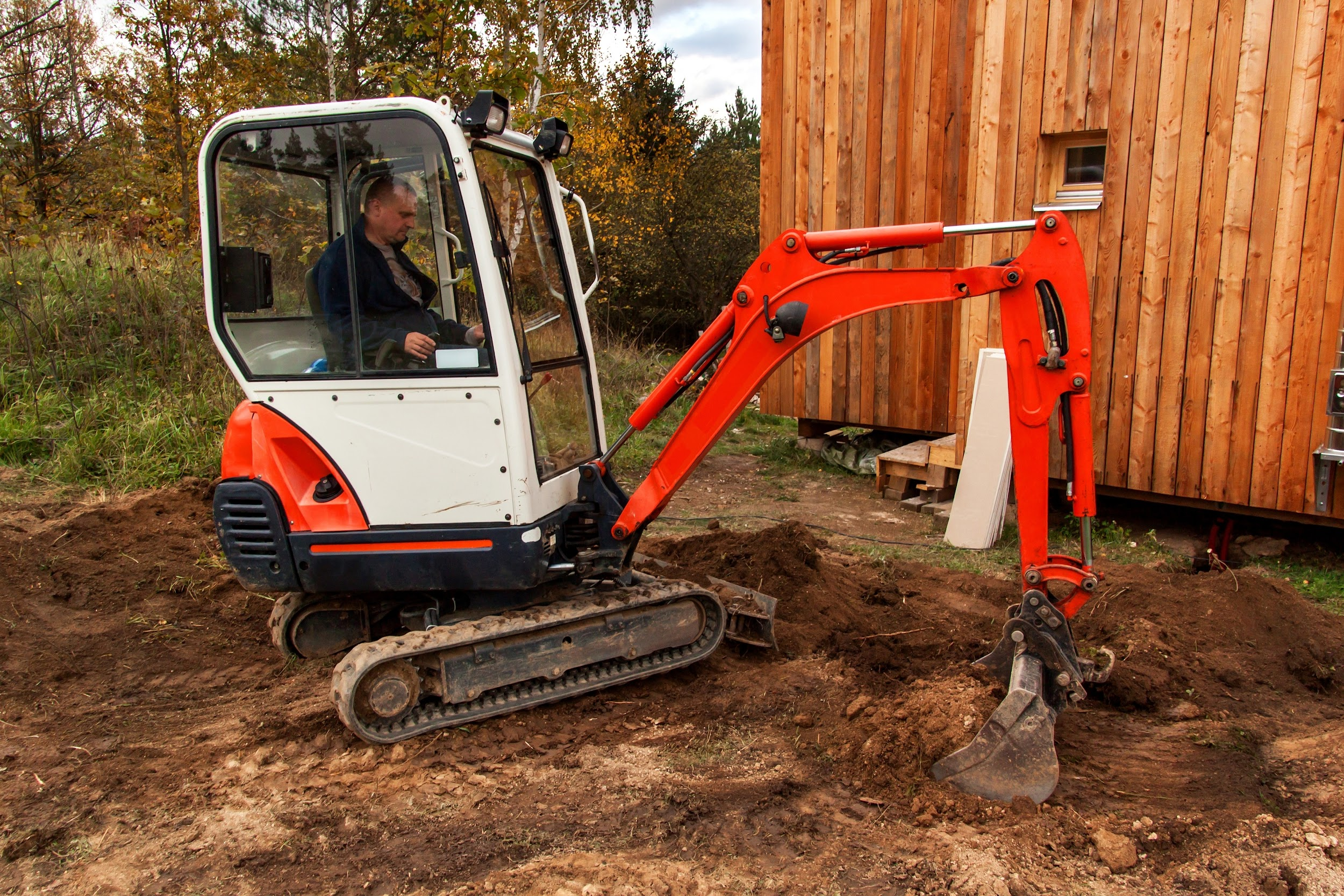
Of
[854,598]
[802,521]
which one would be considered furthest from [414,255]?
[802,521]

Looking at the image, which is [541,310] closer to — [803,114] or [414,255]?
[414,255]

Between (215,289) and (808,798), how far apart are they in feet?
10.2

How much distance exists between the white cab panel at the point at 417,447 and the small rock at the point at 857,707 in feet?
5.27

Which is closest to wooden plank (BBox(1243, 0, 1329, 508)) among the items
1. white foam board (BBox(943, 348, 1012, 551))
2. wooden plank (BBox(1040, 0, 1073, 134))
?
wooden plank (BBox(1040, 0, 1073, 134))

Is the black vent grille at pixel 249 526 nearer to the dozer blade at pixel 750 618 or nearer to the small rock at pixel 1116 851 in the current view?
the dozer blade at pixel 750 618

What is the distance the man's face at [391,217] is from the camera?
3842 millimetres

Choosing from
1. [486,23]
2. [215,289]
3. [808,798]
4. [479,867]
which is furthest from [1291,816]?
[486,23]

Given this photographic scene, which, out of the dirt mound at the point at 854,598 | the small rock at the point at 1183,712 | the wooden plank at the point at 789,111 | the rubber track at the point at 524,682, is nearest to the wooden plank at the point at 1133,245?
the dirt mound at the point at 854,598

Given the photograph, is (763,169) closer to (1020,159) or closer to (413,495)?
(1020,159)

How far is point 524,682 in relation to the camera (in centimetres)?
416

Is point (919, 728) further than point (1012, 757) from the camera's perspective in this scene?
Yes

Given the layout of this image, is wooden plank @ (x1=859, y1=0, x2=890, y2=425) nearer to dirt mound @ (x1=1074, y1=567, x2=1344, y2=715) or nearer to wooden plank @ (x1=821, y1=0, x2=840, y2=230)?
wooden plank @ (x1=821, y1=0, x2=840, y2=230)

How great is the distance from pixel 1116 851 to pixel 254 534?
11.4 feet

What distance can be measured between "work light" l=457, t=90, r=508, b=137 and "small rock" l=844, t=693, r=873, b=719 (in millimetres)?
2783
